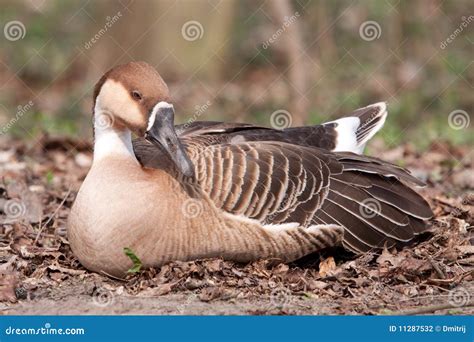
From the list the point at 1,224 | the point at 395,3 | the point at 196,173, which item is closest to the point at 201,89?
the point at 395,3

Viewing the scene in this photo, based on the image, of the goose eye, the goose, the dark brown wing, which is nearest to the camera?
the goose

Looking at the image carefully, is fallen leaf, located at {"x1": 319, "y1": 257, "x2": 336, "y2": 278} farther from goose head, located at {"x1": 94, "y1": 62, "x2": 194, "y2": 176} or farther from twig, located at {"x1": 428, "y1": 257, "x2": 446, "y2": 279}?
goose head, located at {"x1": 94, "y1": 62, "x2": 194, "y2": 176}

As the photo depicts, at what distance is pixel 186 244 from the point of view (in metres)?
6.95

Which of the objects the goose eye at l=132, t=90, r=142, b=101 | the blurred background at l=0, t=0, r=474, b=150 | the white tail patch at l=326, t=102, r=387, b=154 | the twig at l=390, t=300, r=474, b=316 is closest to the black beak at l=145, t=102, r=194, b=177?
the goose eye at l=132, t=90, r=142, b=101

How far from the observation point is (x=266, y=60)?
2284cm

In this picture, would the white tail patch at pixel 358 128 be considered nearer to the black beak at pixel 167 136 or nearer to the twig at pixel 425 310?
the black beak at pixel 167 136

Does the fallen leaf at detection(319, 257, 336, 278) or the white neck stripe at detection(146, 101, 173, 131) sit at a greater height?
the white neck stripe at detection(146, 101, 173, 131)

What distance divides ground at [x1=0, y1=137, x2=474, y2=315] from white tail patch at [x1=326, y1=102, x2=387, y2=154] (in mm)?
1116

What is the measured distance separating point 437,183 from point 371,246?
9.79 feet

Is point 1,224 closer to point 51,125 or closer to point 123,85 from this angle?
point 123,85

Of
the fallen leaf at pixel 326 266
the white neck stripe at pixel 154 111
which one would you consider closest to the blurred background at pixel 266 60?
the fallen leaf at pixel 326 266

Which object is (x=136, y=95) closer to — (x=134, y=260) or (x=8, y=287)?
(x=134, y=260)

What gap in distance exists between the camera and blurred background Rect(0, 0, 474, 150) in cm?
1698

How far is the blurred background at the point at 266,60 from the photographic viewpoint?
669 inches
